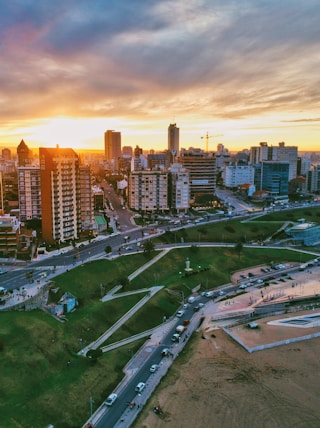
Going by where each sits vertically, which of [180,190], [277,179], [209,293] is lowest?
[209,293]

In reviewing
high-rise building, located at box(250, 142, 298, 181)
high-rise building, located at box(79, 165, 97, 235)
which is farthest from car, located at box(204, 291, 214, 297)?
high-rise building, located at box(250, 142, 298, 181)

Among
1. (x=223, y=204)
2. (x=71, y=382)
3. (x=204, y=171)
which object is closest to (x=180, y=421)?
(x=71, y=382)

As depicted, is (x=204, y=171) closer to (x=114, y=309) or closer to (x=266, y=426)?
(x=114, y=309)

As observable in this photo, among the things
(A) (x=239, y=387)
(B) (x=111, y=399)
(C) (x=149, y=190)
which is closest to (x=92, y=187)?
(C) (x=149, y=190)

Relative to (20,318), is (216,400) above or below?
below

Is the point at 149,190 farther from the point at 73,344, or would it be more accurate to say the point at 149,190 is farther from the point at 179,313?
the point at 73,344
